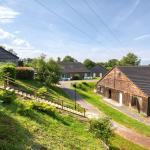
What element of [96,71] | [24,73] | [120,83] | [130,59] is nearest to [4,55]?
[24,73]

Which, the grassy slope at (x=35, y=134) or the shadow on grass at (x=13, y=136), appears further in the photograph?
the grassy slope at (x=35, y=134)

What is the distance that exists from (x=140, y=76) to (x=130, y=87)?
3404 mm

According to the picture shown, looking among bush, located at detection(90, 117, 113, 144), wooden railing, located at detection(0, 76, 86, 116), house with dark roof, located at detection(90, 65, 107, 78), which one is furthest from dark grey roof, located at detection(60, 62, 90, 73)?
bush, located at detection(90, 117, 113, 144)

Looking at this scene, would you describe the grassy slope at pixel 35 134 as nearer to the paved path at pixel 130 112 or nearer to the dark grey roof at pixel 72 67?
the paved path at pixel 130 112

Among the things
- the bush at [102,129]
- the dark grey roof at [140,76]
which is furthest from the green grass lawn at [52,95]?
the dark grey roof at [140,76]

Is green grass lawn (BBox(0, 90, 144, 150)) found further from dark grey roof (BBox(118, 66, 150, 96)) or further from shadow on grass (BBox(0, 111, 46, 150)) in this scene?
dark grey roof (BBox(118, 66, 150, 96))

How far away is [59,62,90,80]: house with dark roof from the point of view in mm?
82137

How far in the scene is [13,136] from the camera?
1208 cm

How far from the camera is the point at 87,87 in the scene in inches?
2484

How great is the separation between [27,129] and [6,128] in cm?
149

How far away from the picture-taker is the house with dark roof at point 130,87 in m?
37.8

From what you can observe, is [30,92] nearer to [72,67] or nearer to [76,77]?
[76,77]

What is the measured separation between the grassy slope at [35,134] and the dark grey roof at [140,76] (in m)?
22.0

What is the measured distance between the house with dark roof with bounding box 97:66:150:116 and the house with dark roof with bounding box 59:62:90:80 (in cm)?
3120
